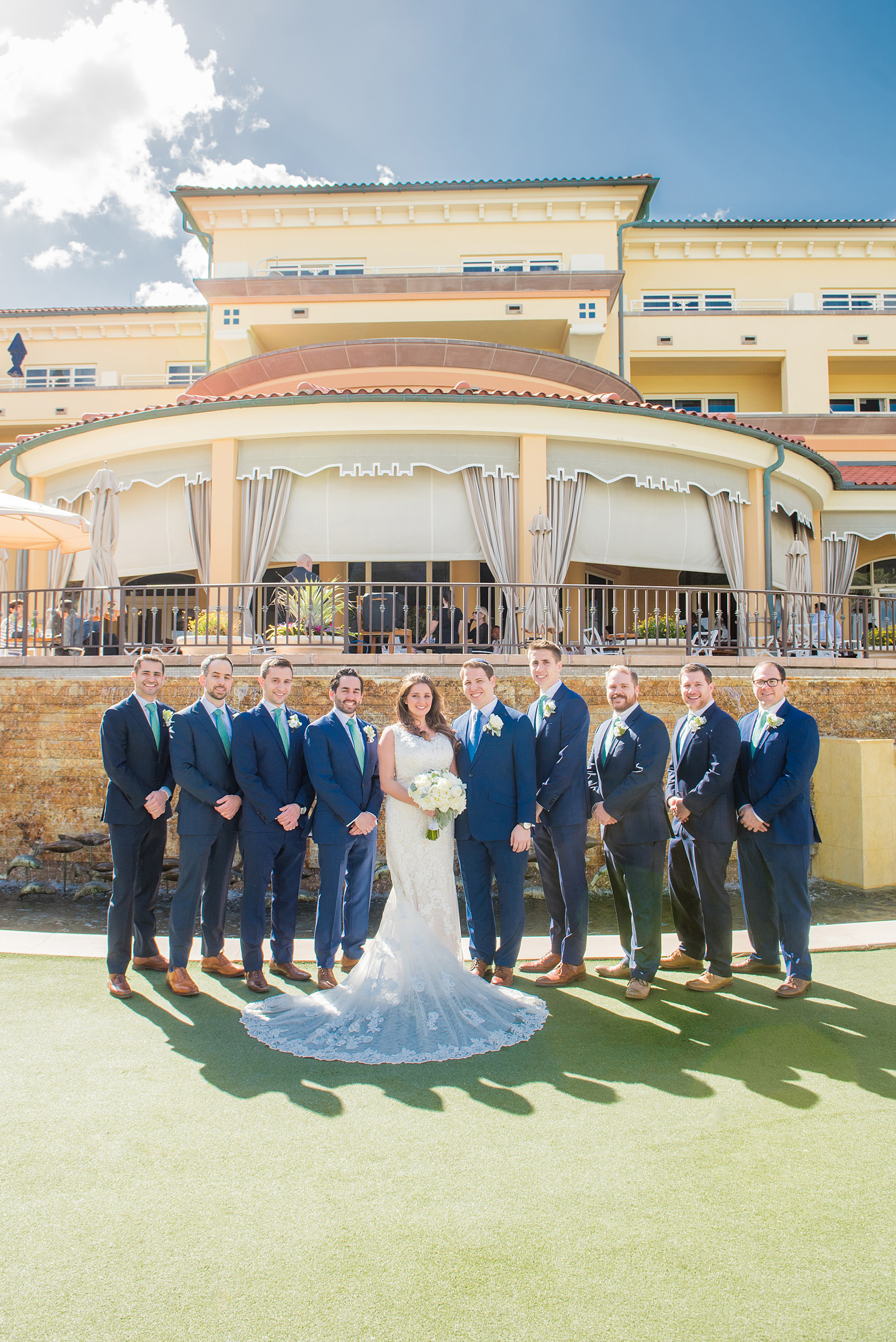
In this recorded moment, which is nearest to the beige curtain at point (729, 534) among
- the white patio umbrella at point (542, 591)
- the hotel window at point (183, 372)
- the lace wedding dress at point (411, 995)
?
the white patio umbrella at point (542, 591)

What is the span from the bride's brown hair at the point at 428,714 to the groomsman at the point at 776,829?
195cm

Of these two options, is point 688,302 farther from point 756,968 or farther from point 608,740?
point 756,968

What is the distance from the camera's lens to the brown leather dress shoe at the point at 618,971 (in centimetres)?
578

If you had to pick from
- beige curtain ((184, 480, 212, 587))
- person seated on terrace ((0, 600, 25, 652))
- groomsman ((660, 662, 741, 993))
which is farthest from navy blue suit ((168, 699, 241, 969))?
beige curtain ((184, 480, 212, 587))

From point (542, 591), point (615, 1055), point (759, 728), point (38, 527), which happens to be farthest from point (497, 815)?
point (38, 527)

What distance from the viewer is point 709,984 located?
17.9ft

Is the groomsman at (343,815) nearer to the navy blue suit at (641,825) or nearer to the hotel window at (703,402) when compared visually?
the navy blue suit at (641,825)

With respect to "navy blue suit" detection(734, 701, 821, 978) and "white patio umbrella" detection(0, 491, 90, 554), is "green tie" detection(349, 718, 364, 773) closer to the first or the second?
"navy blue suit" detection(734, 701, 821, 978)

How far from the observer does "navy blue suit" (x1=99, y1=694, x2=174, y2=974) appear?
5.40 meters

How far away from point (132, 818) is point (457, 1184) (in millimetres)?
3259

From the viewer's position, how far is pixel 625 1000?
5293mm

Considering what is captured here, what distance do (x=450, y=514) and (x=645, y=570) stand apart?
15.7 feet

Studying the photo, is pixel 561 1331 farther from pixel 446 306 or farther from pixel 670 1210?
pixel 446 306

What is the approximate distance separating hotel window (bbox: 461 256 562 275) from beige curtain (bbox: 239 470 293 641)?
37.8 ft
